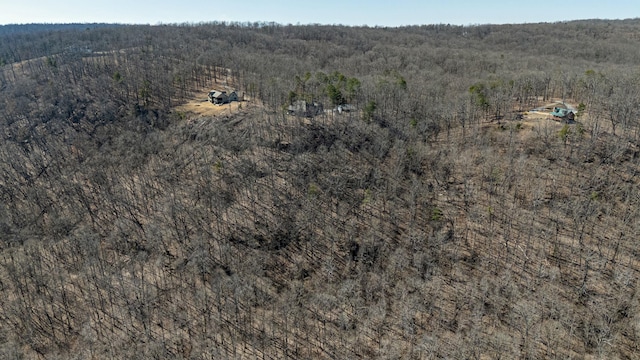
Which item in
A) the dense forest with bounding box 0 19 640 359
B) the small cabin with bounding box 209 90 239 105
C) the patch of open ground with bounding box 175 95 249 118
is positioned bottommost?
the dense forest with bounding box 0 19 640 359

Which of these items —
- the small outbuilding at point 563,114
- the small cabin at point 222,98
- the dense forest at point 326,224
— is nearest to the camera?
the dense forest at point 326,224

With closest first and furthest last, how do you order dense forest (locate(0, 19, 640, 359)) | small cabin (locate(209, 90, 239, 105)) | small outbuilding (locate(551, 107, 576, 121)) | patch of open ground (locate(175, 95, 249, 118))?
dense forest (locate(0, 19, 640, 359))
small outbuilding (locate(551, 107, 576, 121))
patch of open ground (locate(175, 95, 249, 118))
small cabin (locate(209, 90, 239, 105))

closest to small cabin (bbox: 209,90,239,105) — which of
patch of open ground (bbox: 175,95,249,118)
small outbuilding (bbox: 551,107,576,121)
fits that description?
patch of open ground (bbox: 175,95,249,118)

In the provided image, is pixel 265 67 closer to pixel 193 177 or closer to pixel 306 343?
pixel 193 177

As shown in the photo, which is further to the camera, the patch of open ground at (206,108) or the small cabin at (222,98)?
the small cabin at (222,98)

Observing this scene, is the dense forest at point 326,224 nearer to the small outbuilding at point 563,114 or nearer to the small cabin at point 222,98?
the small outbuilding at point 563,114

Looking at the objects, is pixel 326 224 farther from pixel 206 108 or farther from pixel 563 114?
pixel 206 108

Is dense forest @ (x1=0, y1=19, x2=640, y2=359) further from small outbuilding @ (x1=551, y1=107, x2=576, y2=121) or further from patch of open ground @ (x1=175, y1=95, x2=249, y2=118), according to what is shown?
patch of open ground @ (x1=175, y1=95, x2=249, y2=118)

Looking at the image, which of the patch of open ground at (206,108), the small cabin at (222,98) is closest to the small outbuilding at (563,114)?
the patch of open ground at (206,108)

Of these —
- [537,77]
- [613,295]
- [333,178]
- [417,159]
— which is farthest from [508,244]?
[537,77]
